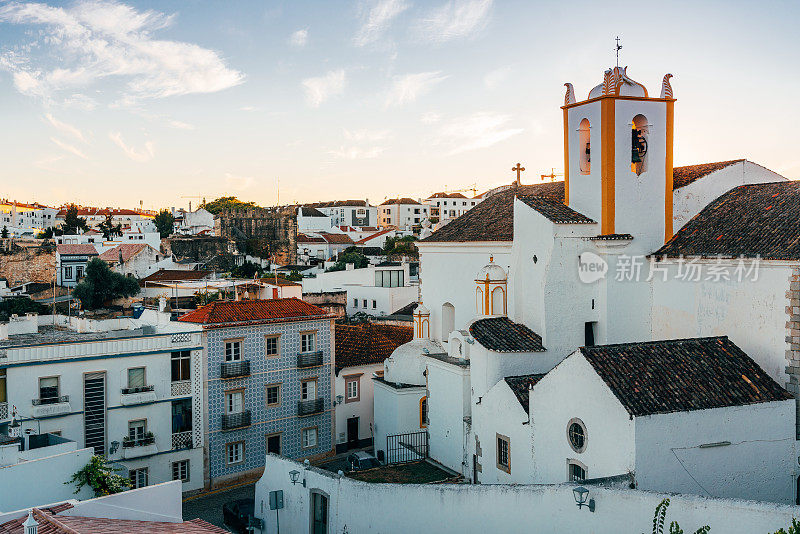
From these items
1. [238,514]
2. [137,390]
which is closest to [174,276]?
[137,390]

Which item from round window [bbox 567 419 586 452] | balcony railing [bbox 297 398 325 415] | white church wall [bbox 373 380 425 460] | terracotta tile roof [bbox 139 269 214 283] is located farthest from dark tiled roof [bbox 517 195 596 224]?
terracotta tile roof [bbox 139 269 214 283]

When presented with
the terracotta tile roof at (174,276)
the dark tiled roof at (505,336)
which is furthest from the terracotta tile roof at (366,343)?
the terracotta tile roof at (174,276)

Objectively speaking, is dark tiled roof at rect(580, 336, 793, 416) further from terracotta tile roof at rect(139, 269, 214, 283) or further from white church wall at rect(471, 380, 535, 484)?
terracotta tile roof at rect(139, 269, 214, 283)

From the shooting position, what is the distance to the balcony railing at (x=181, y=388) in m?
22.3

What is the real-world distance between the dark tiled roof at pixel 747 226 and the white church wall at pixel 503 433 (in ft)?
19.0

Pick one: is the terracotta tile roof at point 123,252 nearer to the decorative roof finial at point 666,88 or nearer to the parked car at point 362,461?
the parked car at point 362,461

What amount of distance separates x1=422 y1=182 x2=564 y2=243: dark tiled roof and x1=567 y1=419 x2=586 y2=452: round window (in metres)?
7.19

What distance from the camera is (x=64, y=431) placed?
20141 mm

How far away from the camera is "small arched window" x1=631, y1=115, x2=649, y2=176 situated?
1900cm

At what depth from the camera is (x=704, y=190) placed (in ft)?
62.8

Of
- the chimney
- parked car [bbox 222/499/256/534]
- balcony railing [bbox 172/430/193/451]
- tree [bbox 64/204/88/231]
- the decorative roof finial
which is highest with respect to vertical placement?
tree [bbox 64/204/88/231]

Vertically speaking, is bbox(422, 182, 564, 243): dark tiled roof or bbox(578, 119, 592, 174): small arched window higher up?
bbox(578, 119, 592, 174): small arched window

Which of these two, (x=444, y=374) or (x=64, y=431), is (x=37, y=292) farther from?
(x=444, y=374)

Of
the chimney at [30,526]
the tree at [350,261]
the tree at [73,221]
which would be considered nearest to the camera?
the chimney at [30,526]
